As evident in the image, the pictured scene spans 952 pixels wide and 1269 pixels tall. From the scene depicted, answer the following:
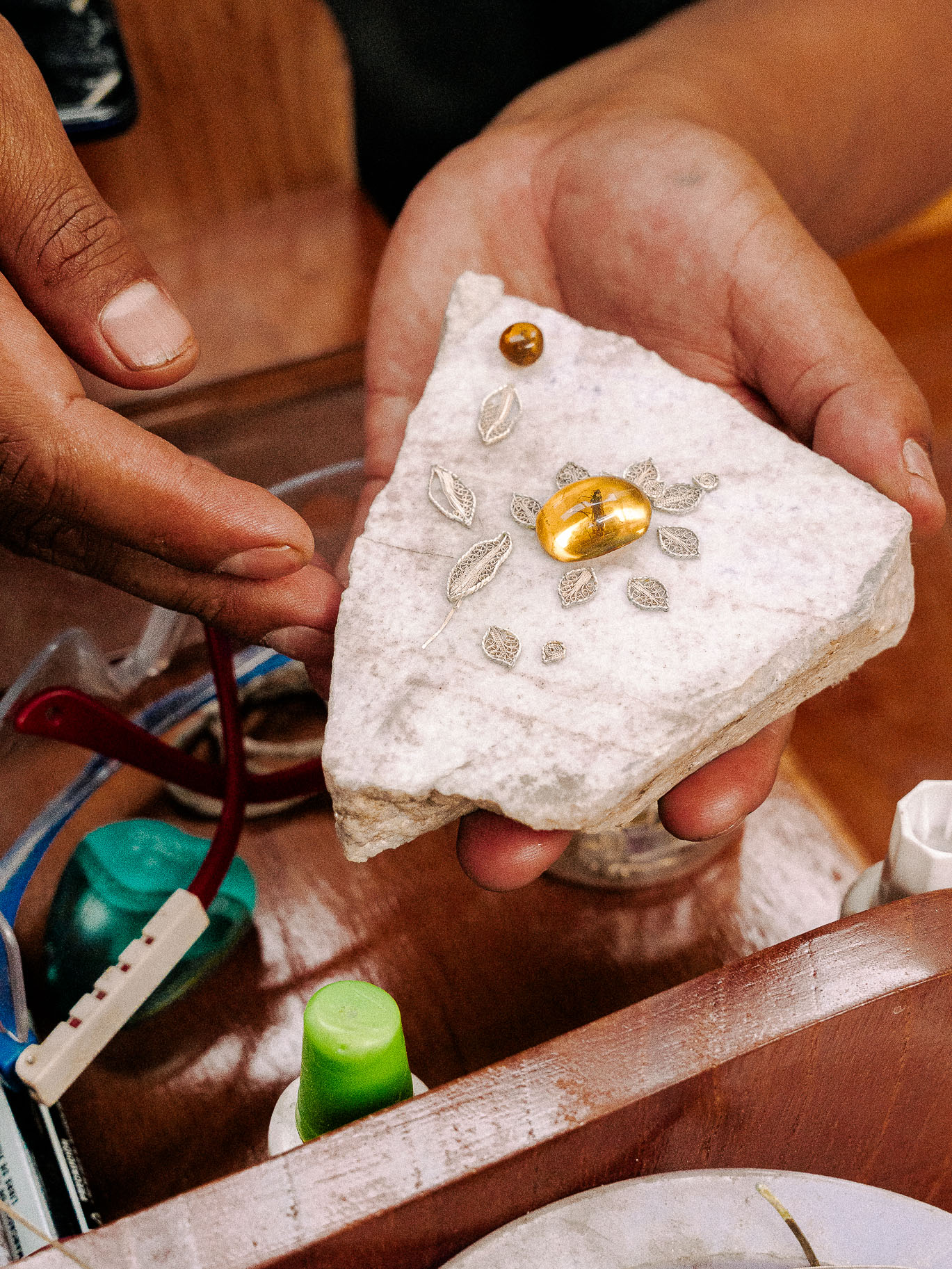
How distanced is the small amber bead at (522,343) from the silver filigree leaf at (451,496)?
9 cm

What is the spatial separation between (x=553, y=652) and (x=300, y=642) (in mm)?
156

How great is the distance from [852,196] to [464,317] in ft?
1.67

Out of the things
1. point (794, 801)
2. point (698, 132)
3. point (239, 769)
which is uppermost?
point (698, 132)

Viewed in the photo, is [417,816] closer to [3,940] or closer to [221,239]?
[3,940]

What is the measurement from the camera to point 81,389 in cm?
53

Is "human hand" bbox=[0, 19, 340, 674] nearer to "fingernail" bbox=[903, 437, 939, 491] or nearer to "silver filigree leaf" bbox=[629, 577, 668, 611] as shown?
"silver filigree leaf" bbox=[629, 577, 668, 611]

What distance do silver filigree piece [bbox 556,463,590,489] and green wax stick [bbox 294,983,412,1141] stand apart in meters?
0.31

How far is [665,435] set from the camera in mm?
629

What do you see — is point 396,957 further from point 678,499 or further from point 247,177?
point 247,177

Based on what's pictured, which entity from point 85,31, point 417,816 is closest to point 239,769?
point 417,816

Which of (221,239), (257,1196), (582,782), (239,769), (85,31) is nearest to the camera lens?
(257,1196)

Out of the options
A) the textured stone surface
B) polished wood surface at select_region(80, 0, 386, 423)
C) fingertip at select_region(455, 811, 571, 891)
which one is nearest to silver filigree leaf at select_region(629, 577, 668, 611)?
the textured stone surface

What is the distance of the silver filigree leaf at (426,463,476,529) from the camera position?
599 mm

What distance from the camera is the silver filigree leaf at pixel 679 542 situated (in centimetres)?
57
